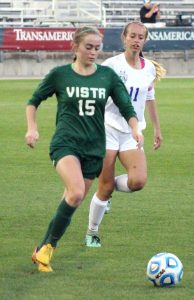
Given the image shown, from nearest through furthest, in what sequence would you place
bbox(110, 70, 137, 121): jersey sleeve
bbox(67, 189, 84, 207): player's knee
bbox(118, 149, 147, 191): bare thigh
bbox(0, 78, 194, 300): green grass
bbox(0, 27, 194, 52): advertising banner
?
1. bbox(0, 78, 194, 300): green grass
2. bbox(67, 189, 84, 207): player's knee
3. bbox(110, 70, 137, 121): jersey sleeve
4. bbox(118, 149, 147, 191): bare thigh
5. bbox(0, 27, 194, 52): advertising banner

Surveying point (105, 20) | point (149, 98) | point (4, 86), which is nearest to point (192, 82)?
point (4, 86)

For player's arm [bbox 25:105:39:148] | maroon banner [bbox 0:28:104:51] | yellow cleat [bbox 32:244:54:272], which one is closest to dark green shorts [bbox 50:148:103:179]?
A: player's arm [bbox 25:105:39:148]

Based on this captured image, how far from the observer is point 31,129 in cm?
865

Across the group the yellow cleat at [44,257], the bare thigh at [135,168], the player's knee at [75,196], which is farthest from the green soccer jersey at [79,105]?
the bare thigh at [135,168]

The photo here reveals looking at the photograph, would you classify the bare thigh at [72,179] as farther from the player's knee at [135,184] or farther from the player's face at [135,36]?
the player's face at [135,36]

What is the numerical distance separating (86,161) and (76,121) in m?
0.36

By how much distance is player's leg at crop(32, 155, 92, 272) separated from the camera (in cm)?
850

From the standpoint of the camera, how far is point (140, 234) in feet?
33.9

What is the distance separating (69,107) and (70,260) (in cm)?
136

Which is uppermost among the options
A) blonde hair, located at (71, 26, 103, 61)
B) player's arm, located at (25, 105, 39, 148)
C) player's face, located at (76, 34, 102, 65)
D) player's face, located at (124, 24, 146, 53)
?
blonde hair, located at (71, 26, 103, 61)

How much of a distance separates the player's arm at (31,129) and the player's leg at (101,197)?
1.25 metres

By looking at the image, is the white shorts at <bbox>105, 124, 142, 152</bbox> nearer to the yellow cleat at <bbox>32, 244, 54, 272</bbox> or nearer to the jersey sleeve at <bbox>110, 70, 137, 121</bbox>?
the jersey sleeve at <bbox>110, 70, 137, 121</bbox>

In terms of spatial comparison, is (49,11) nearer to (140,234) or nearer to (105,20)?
(105,20)

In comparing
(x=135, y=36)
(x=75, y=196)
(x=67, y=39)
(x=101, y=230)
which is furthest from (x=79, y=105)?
(x=67, y=39)
